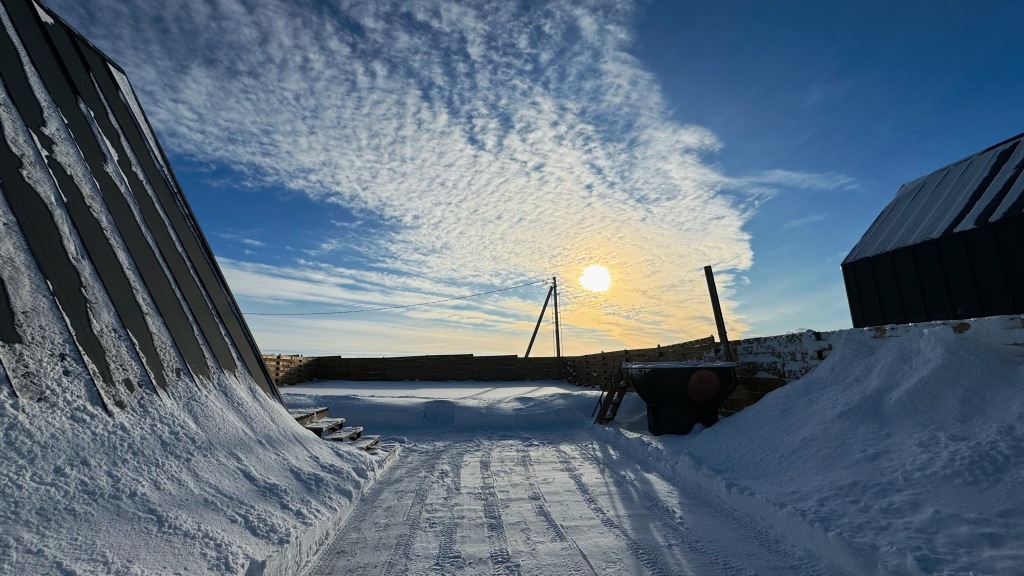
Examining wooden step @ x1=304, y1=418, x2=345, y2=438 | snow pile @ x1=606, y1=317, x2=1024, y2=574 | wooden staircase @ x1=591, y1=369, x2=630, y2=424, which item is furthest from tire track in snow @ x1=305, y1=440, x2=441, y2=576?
wooden staircase @ x1=591, y1=369, x2=630, y2=424

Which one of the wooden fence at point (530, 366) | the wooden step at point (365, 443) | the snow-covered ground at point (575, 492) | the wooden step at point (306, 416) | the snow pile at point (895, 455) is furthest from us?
the wooden fence at point (530, 366)

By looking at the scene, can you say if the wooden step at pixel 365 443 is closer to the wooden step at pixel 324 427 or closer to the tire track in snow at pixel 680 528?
the wooden step at pixel 324 427

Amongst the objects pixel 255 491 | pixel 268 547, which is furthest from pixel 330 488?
pixel 268 547

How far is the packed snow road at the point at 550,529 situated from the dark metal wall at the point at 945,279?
832cm

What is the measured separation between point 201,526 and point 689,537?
3.23m

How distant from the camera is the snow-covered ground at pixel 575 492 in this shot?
2.58 meters

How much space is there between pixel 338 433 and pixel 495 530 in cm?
396

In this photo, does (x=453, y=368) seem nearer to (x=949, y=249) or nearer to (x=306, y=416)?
(x=306, y=416)

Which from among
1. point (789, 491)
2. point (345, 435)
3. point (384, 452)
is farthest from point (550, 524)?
point (345, 435)

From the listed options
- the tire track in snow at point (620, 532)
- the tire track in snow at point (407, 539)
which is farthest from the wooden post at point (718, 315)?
the tire track in snow at point (407, 539)

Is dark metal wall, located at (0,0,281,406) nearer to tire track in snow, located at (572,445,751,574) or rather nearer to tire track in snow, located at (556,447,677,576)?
tire track in snow, located at (556,447,677,576)

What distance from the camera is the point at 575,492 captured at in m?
4.82

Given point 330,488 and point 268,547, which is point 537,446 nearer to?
point 330,488

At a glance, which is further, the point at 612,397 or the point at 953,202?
the point at 953,202
